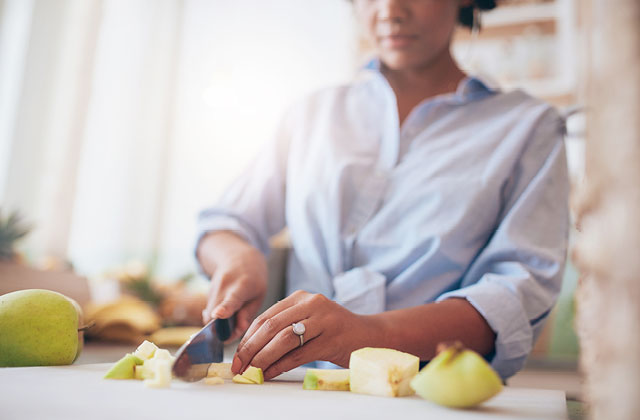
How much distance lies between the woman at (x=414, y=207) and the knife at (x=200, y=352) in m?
0.04

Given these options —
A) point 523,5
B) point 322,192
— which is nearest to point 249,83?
point 523,5

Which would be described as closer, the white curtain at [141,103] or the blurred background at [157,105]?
the blurred background at [157,105]

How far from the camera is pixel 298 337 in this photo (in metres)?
0.50

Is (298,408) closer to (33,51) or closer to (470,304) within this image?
(470,304)

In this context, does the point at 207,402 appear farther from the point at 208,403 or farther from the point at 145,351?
the point at 145,351

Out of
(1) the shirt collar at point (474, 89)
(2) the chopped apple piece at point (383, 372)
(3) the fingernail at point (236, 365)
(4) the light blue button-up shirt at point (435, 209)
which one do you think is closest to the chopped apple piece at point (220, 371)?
(3) the fingernail at point (236, 365)

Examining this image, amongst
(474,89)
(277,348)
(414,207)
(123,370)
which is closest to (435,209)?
(414,207)

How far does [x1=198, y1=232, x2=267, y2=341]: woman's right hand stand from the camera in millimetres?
666

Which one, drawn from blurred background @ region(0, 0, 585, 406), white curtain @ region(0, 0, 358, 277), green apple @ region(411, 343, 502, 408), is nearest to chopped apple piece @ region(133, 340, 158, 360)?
green apple @ region(411, 343, 502, 408)

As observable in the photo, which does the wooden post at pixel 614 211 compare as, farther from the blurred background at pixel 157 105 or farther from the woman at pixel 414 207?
the blurred background at pixel 157 105

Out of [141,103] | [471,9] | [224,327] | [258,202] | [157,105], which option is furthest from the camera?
[157,105]

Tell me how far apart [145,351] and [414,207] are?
442 mm

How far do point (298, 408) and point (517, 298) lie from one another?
0.40 metres

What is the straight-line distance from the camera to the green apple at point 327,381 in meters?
0.45
